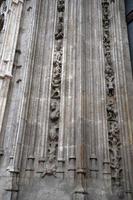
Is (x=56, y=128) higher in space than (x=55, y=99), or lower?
lower

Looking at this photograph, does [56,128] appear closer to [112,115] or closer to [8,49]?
[112,115]

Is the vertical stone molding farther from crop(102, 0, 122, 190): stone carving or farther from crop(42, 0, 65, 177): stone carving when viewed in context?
crop(102, 0, 122, 190): stone carving

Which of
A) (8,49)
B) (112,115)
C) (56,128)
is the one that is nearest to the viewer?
(56,128)

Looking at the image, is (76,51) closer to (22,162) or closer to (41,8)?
(41,8)

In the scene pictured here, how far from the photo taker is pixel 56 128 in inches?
172

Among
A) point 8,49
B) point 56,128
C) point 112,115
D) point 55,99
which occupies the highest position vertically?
point 8,49

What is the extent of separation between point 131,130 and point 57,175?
1846 mm

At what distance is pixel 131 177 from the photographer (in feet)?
13.3

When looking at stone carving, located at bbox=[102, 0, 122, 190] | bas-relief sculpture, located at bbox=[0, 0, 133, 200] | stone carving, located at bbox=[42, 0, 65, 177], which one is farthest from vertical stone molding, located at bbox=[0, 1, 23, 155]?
stone carving, located at bbox=[102, 0, 122, 190]

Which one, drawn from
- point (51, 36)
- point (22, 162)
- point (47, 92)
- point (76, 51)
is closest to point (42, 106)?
point (47, 92)

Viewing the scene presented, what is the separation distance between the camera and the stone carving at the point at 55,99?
402cm

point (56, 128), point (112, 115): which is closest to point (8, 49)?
point (56, 128)

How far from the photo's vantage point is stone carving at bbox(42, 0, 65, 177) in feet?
13.2

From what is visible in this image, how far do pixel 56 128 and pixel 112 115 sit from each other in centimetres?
129
